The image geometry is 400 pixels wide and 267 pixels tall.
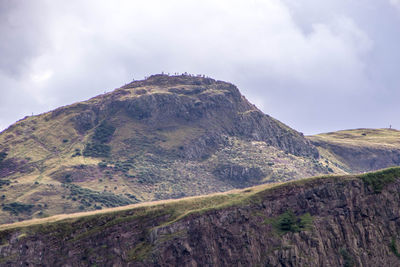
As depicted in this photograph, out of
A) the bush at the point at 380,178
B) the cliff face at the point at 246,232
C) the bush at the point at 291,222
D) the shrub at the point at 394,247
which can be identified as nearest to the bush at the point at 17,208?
the cliff face at the point at 246,232

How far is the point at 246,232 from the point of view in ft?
354

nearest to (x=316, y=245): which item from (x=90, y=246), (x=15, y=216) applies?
(x=90, y=246)

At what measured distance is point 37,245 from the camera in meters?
112

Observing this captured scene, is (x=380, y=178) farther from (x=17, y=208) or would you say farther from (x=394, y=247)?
(x=17, y=208)

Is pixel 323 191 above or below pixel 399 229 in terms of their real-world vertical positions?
above

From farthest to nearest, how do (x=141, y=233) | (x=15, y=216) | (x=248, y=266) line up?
(x=15, y=216) < (x=141, y=233) < (x=248, y=266)

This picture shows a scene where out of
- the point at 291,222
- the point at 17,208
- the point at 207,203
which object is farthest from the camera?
the point at 17,208

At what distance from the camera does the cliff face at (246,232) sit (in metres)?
105

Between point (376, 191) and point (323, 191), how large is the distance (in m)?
10.2

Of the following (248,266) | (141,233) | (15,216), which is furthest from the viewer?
(15,216)

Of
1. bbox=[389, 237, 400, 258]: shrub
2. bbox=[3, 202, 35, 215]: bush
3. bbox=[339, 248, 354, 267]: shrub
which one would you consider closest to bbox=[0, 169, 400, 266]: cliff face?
bbox=[339, 248, 354, 267]: shrub

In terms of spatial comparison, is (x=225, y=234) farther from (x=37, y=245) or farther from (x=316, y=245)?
(x=37, y=245)

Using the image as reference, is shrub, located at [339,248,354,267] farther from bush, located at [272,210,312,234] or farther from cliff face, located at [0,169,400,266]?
bush, located at [272,210,312,234]

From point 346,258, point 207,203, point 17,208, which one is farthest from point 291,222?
point 17,208
